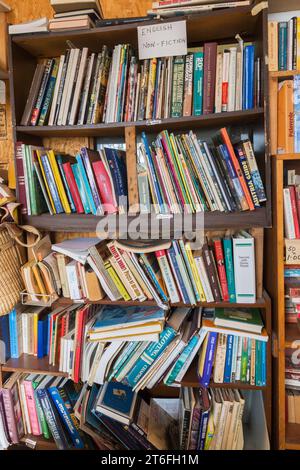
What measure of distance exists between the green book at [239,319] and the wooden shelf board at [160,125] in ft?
2.68

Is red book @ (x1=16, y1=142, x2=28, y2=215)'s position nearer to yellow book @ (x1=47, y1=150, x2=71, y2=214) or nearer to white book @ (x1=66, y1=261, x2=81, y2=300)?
yellow book @ (x1=47, y1=150, x2=71, y2=214)

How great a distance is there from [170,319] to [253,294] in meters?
0.37

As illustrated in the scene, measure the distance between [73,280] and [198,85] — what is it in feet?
3.15

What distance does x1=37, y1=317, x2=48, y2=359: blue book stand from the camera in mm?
1415

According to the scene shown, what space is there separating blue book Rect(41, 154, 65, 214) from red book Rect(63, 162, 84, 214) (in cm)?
7

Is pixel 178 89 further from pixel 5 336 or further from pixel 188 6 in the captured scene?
pixel 5 336

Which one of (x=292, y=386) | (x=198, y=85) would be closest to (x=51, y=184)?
(x=198, y=85)

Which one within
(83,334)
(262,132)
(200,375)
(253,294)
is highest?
(262,132)

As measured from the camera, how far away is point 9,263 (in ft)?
4.34

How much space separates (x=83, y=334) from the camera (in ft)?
4.35

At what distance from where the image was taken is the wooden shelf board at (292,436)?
120cm
